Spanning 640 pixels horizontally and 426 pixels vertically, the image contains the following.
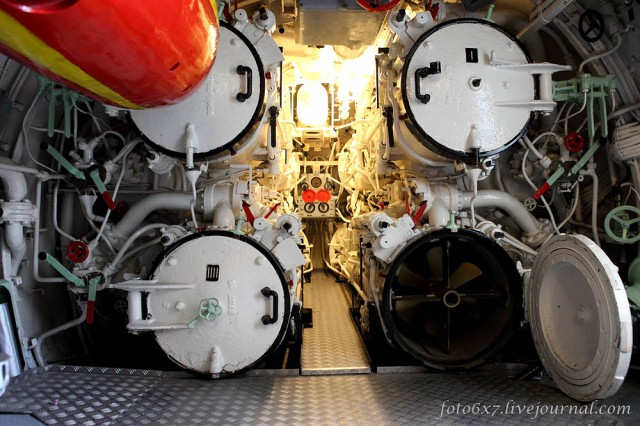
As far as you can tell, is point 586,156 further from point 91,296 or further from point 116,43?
point 91,296

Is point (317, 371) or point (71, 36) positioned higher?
point (71, 36)

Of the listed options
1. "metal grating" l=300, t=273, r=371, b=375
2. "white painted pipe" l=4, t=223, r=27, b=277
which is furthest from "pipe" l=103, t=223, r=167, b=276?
"metal grating" l=300, t=273, r=371, b=375

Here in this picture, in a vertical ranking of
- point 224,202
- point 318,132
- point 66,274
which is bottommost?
point 66,274

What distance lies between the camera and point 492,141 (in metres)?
2.56

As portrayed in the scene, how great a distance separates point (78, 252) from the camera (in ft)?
8.56

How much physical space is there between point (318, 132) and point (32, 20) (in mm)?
4018

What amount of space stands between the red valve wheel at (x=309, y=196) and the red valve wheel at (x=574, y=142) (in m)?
3.30

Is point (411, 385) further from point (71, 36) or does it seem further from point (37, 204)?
point (37, 204)

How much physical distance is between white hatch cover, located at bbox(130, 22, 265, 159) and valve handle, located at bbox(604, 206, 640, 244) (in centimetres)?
230

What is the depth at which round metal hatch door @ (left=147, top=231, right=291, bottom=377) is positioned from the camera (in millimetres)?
2377

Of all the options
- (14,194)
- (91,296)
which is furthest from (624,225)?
(14,194)

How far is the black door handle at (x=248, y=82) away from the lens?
242 cm

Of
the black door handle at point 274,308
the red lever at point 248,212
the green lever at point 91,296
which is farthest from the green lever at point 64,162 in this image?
the black door handle at point 274,308

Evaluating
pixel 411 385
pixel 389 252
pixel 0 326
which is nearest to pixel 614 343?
pixel 411 385
